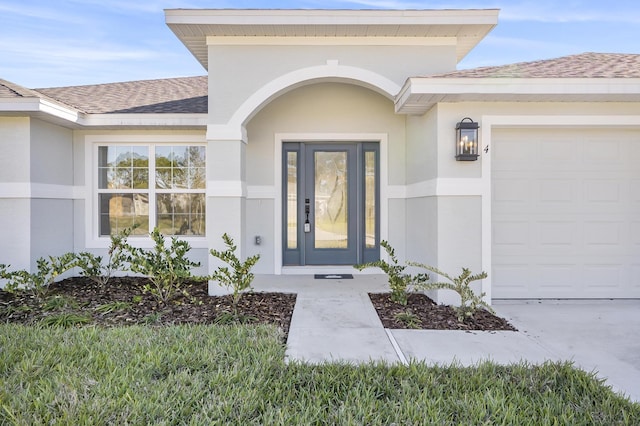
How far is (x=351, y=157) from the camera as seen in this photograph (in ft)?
25.7

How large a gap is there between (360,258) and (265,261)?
69.4 inches

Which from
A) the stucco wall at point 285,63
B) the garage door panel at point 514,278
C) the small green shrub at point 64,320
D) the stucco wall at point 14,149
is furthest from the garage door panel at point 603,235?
the stucco wall at point 14,149

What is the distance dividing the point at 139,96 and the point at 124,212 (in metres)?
2.35

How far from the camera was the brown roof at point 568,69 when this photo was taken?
5.34m

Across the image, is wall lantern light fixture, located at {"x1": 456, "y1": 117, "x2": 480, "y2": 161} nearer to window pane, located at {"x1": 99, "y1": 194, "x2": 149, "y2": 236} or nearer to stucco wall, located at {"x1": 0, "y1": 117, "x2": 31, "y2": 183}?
window pane, located at {"x1": 99, "y1": 194, "x2": 149, "y2": 236}

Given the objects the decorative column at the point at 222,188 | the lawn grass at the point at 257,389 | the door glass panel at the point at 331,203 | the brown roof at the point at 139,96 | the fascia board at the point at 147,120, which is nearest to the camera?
the lawn grass at the point at 257,389

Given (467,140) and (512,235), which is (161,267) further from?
(512,235)

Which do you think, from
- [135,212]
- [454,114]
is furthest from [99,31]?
[454,114]

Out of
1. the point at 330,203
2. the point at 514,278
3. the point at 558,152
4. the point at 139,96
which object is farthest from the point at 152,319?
the point at 558,152

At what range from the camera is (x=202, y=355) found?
367cm

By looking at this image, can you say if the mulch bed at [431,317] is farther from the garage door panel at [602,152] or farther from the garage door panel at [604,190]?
the garage door panel at [602,152]

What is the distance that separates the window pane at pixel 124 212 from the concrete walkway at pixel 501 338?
12.4ft

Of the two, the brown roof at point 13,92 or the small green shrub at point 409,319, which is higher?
the brown roof at point 13,92

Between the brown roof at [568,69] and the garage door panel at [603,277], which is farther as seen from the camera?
the garage door panel at [603,277]
